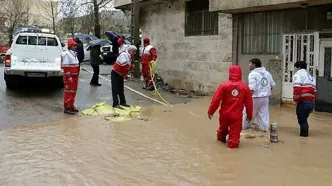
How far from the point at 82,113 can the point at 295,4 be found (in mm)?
6002

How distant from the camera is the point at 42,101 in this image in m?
11.8

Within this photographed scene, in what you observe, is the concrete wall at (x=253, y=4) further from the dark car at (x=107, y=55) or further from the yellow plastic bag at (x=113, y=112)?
the dark car at (x=107, y=55)

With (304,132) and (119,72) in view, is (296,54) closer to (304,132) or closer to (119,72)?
(304,132)

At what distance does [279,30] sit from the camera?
41.7 feet

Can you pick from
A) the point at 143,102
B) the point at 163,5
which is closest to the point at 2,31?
the point at 163,5

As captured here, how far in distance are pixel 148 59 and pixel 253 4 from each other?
3.94 metres

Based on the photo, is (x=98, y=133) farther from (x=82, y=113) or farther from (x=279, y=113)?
(x=279, y=113)

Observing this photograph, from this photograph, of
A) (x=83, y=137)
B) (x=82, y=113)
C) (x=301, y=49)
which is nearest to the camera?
(x=83, y=137)

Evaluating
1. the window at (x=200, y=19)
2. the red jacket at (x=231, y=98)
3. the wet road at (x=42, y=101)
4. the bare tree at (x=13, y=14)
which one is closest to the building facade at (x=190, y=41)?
the window at (x=200, y=19)

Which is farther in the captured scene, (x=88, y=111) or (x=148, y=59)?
(x=148, y=59)

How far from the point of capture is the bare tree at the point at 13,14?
170 ft

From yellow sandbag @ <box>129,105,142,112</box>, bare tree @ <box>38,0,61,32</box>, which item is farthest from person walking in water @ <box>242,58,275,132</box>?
bare tree @ <box>38,0,61,32</box>

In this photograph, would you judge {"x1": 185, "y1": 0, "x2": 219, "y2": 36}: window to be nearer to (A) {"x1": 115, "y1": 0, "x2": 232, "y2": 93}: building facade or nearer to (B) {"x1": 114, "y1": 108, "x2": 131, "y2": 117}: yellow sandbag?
(A) {"x1": 115, "y1": 0, "x2": 232, "y2": 93}: building facade

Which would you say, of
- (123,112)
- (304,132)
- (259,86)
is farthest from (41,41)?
(304,132)
